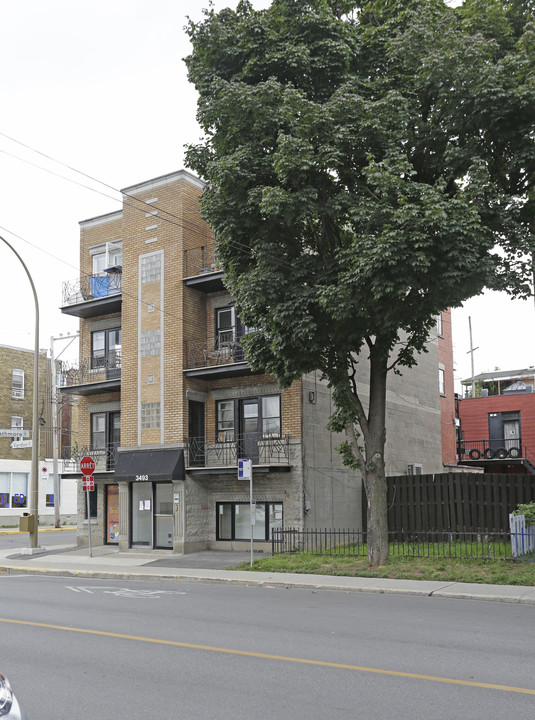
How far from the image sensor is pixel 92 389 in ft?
88.9

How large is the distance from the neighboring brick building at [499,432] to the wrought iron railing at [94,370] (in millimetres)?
17824

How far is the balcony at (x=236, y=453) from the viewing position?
22.6m

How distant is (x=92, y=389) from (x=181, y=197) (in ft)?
26.2

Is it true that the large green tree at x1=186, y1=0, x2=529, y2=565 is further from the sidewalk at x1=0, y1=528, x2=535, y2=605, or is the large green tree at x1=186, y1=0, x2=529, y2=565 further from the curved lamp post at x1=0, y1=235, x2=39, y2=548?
the curved lamp post at x1=0, y1=235, x2=39, y2=548

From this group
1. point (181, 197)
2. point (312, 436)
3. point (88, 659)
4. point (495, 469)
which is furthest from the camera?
point (495, 469)

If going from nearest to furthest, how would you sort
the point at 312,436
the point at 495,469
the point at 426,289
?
the point at 426,289, the point at 312,436, the point at 495,469

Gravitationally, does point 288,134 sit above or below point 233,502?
above

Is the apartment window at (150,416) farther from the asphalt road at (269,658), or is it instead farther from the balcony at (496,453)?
the balcony at (496,453)

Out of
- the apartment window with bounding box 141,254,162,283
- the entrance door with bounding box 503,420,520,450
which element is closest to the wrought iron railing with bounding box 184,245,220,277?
the apartment window with bounding box 141,254,162,283

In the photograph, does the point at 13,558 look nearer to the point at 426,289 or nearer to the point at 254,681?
the point at 426,289

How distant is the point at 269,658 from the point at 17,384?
135 ft

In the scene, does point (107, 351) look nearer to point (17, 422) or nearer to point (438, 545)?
point (438, 545)

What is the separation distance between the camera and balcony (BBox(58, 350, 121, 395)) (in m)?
26.9

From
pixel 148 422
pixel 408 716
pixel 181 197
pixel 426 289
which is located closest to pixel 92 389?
pixel 148 422
